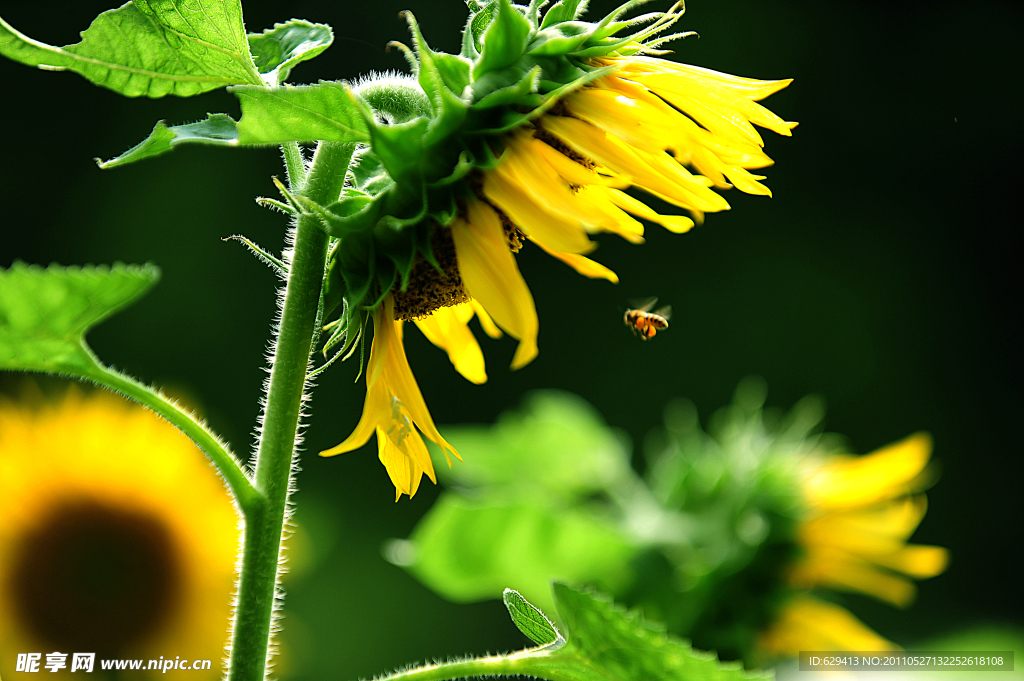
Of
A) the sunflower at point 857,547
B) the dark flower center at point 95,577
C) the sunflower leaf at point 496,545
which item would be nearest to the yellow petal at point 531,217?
the sunflower leaf at point 496,545

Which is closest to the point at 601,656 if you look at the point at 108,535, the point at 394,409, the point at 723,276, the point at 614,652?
the point at 614,652

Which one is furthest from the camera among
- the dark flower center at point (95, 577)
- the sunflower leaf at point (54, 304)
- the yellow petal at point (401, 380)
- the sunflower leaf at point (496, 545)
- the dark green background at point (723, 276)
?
the dark green background at point (723, 276)

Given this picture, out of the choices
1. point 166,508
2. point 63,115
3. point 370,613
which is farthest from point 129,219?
point 166,508

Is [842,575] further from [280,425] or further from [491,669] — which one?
[280,425]

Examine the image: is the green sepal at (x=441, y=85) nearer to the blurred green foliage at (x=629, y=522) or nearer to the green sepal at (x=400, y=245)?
the green sepal at (x=400, y=245)

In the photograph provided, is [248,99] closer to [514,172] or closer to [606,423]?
[514,172]

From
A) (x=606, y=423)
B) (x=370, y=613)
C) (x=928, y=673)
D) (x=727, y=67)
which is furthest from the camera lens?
(x=727, y=67)
